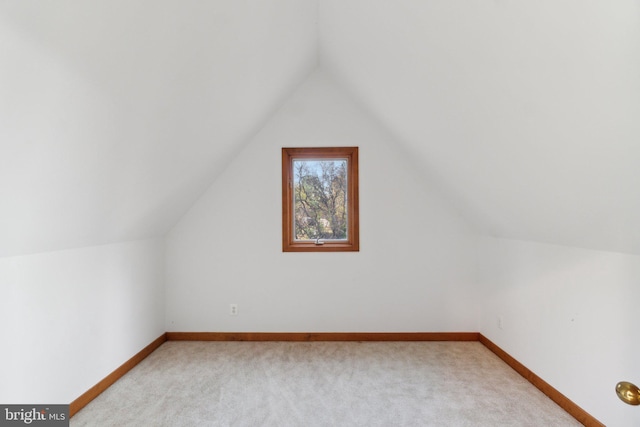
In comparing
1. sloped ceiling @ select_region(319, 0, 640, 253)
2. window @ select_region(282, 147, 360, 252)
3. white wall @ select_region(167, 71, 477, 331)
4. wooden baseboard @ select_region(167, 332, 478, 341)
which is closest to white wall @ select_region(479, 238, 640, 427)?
sloped ceiling @ select_region(319, 0, 640, 253)

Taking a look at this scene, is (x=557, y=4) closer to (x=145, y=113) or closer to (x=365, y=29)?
(x=365, y=29)

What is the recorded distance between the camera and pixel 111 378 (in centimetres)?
227

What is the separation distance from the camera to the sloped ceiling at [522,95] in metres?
0.98

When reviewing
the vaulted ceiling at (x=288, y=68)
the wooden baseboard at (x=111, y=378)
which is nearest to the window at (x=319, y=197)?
the vaulted ceiling at (x=288, y=68)

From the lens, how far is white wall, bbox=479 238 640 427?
5.22 feet

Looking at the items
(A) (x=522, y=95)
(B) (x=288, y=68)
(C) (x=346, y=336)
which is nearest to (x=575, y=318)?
(A) (x=522, y=95)

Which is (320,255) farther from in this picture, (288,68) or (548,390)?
(548,390)

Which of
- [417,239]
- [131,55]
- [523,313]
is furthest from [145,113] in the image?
[523,313]

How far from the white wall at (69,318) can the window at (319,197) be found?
1.47m

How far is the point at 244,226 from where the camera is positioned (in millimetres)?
3150

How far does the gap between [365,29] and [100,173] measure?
1.71 meters

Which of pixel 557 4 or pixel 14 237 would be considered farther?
pixel 14 237

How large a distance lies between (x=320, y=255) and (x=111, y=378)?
194cm

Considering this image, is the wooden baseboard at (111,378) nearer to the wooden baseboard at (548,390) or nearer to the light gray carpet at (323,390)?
the light gray carpet at (323,390)
